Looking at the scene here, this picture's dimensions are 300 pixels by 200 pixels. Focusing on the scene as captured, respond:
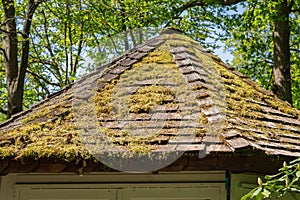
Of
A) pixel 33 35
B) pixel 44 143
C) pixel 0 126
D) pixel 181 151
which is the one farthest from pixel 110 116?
pixel 33 35

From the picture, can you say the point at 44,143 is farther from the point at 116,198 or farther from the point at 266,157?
the point at 266,157

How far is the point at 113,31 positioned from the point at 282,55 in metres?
5.31

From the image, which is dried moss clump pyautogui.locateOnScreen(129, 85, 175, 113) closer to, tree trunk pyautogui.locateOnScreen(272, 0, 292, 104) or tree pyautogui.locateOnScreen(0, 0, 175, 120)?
tree pyautogui.locateOnScreen(0, 0, 175, 120)

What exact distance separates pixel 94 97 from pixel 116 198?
1187 millimetres

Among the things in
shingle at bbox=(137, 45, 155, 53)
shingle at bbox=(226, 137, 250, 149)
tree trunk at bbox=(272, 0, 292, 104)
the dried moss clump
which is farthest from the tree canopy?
shingle at bbox=(226, 137, 250, 149)

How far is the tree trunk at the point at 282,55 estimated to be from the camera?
12094 mm

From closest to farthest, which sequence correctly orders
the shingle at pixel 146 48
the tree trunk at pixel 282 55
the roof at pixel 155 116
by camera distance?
the roof at pixel 155 116 → the shingle at pixel 146 48 → the tree trunk at pixel 282 55

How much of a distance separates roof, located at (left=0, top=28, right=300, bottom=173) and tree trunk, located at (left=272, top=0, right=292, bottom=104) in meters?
6.07

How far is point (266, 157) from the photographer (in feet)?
13.3

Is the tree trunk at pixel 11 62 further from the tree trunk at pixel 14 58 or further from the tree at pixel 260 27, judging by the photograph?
the tree at pixel 260 27

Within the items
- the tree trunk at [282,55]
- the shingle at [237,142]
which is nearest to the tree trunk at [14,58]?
the tree trunk at [282,55]

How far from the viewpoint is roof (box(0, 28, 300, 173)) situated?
4148 mm

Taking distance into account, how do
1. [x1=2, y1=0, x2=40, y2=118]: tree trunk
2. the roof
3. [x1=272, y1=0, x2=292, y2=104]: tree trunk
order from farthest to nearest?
[x1=272, y1=0, x2=292, y2=104]: tree trunk < [x1=2, y1=0, x2=40, y2=118]: tree trunk < the roof

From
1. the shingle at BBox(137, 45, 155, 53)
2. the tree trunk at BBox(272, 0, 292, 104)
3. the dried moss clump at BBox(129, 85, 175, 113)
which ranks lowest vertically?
the dried moss clump at BBox(129, 85, 175, 113)
